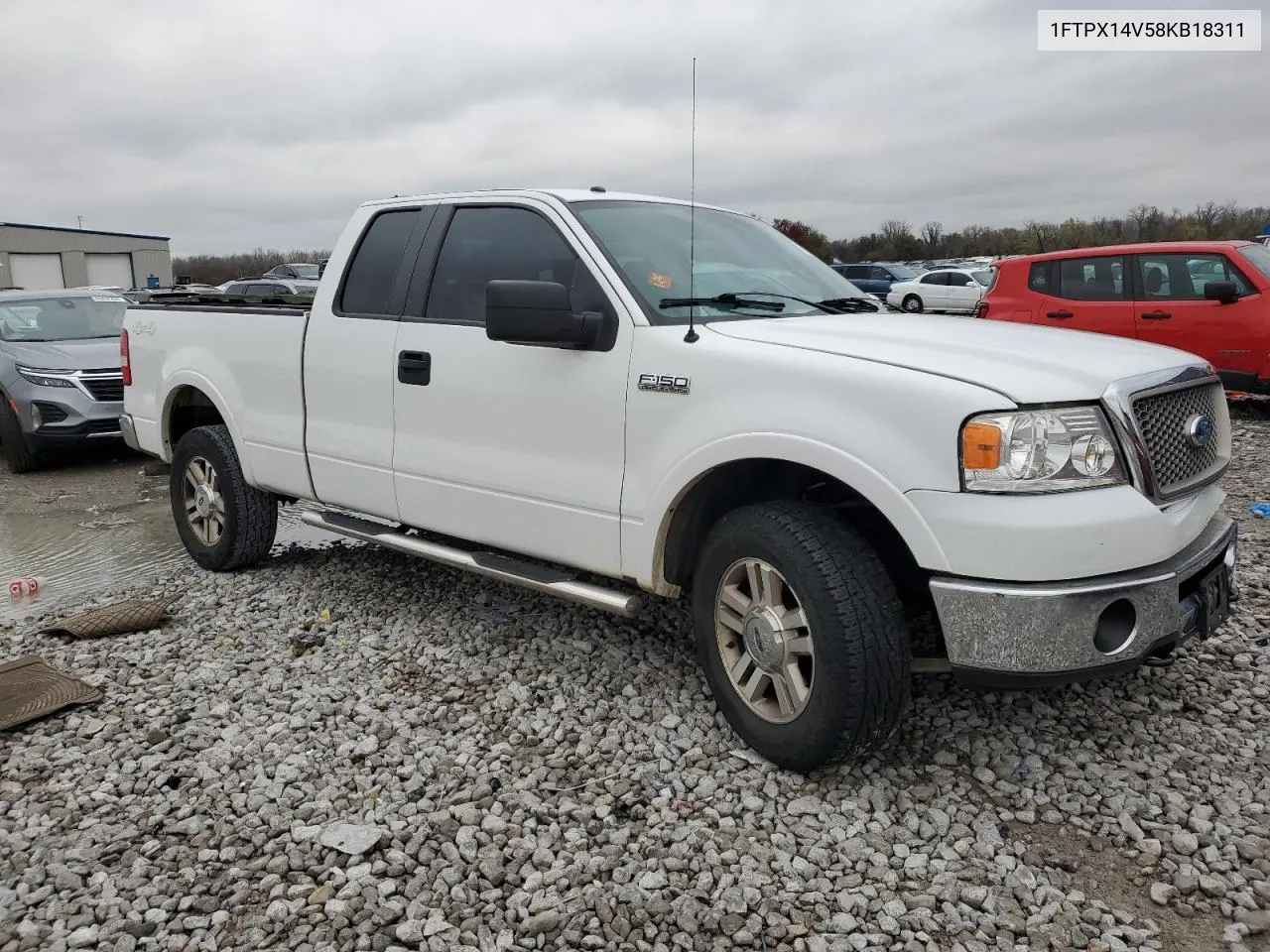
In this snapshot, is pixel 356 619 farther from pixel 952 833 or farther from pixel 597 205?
pixel 952 833

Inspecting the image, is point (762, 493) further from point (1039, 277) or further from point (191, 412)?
point (1039, 277)

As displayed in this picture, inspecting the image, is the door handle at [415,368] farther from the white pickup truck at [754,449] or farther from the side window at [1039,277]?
the side window at [1039,277]

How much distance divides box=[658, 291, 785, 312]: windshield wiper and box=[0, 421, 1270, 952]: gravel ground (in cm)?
151

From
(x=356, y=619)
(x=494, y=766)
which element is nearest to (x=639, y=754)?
(x=494, y=766)

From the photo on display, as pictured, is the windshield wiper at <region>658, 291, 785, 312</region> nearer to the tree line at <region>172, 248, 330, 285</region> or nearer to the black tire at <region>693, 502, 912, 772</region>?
the black tire at <region>693, 502, 912, 772</region>

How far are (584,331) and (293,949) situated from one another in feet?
6.85

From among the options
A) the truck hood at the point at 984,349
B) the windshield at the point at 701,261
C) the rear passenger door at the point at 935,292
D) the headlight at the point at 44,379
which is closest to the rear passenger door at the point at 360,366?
the windshield at the point at 701,261

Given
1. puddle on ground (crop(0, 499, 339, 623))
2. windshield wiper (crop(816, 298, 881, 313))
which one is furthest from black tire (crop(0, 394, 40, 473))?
windshield wiper (crop(816, 298, 881, 313))

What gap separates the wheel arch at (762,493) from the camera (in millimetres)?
2861

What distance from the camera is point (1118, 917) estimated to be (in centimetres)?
252

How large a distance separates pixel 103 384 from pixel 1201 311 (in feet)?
34.2

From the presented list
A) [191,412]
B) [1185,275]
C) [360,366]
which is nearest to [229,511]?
[191,412]

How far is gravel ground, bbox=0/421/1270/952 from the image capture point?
101 inches

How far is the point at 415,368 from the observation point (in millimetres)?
4172
